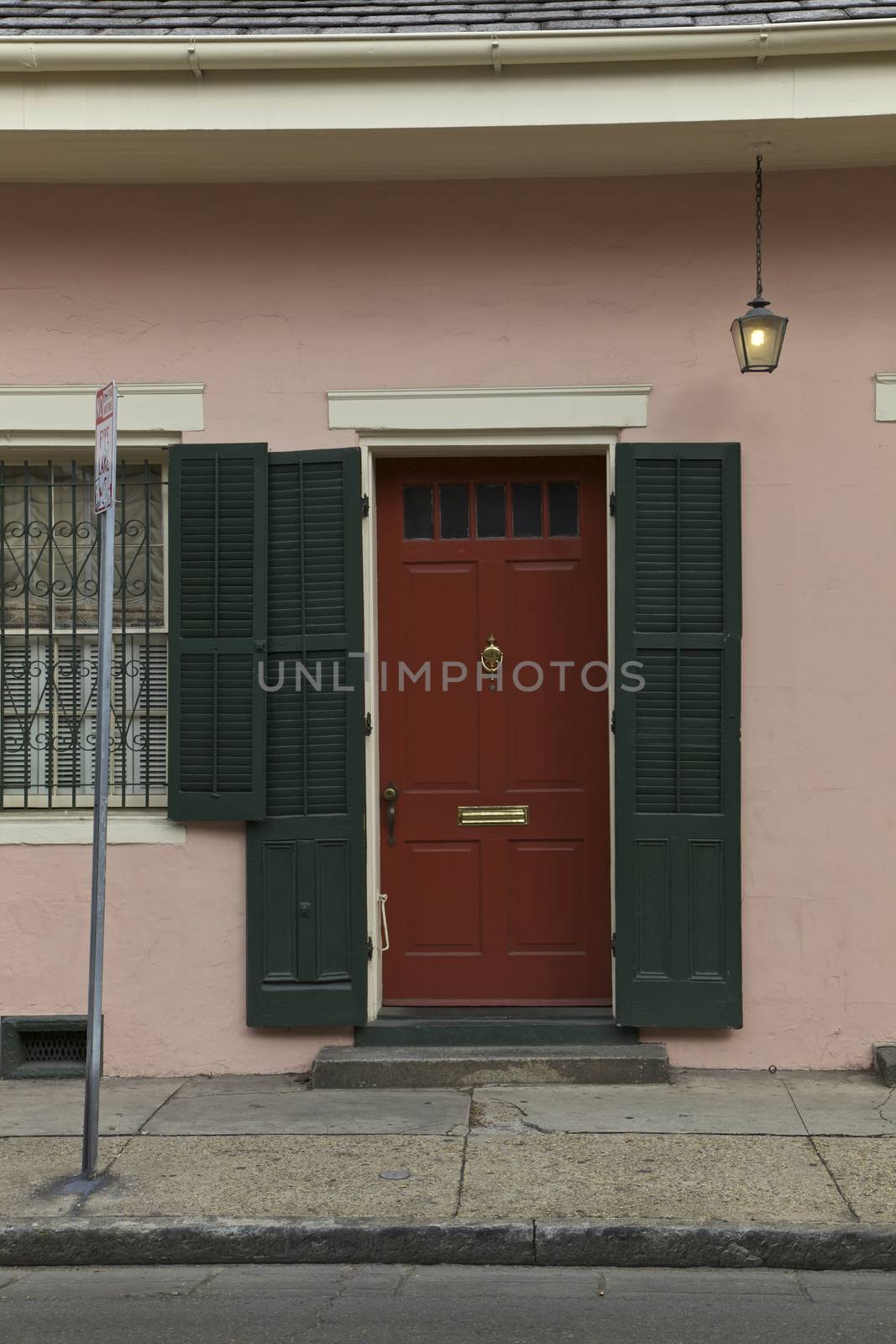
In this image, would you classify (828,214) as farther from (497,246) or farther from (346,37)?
(346,37)

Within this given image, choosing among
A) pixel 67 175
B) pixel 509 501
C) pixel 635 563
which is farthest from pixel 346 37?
pixel 635 563

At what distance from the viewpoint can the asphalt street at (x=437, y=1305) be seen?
4.23 m

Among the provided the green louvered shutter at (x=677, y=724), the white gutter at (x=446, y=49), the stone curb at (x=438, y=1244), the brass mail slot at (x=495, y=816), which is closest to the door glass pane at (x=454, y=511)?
the green louvered shutter at (x=677, y=724)

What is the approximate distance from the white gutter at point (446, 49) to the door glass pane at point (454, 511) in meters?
1.92

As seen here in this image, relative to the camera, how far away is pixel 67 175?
22.3ft

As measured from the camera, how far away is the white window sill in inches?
266

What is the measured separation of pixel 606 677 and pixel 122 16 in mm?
3835

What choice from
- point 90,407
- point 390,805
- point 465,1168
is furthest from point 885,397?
point 465,1168

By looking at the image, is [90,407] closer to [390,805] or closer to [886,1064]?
[390,805]

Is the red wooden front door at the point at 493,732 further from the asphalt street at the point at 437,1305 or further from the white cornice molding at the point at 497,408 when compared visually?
the asphalt street at the point at 437,1305

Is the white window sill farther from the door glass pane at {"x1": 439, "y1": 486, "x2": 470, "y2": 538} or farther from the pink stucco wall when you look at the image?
the door glass pane at {"x1": 439, "y1": 486, "x2": 470, "y2": 538}

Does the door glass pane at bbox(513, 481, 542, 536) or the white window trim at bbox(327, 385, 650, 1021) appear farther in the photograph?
the door glass pane at bbox(513, 481, 542, 536)

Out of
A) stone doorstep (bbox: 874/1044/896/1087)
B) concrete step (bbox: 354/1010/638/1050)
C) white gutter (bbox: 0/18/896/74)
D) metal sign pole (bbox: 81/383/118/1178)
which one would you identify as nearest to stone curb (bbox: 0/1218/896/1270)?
metal sign pole (bbox: 81/383/118/1178)

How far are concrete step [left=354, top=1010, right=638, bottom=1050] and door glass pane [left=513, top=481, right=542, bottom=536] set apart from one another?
7.75 ft
